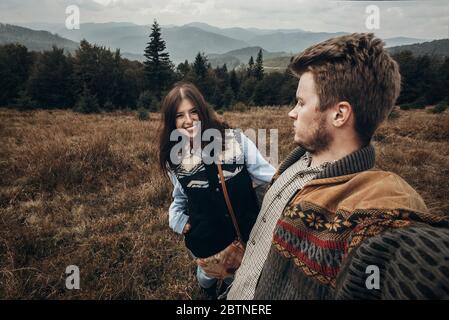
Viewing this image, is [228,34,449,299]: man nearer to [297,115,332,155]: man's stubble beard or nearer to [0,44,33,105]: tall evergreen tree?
[297,115,332,155]: man's stubble beard

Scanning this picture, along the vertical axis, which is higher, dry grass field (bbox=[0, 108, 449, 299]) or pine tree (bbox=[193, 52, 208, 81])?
pine tree (bbox=[193, 52, 208, 81])

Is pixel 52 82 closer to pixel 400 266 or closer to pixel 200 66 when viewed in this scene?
pixel 200 66

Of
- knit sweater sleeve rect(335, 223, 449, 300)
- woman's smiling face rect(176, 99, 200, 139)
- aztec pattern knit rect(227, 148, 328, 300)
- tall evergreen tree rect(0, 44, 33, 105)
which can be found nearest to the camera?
knit sweater sleeve rect(335, 223, 449, 300)

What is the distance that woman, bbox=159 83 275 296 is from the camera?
196 centimetres

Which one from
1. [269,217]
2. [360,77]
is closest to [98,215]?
[269,217]

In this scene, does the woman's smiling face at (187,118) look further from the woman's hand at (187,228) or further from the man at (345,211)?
the man at (345,211)

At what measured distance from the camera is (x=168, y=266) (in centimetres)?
291

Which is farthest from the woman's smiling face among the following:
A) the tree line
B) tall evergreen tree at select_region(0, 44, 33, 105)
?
tall evergreen tree at select_region(0, 44, 33, 105)

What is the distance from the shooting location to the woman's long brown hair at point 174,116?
2.33 meters

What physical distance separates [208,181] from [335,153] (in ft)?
3.19
